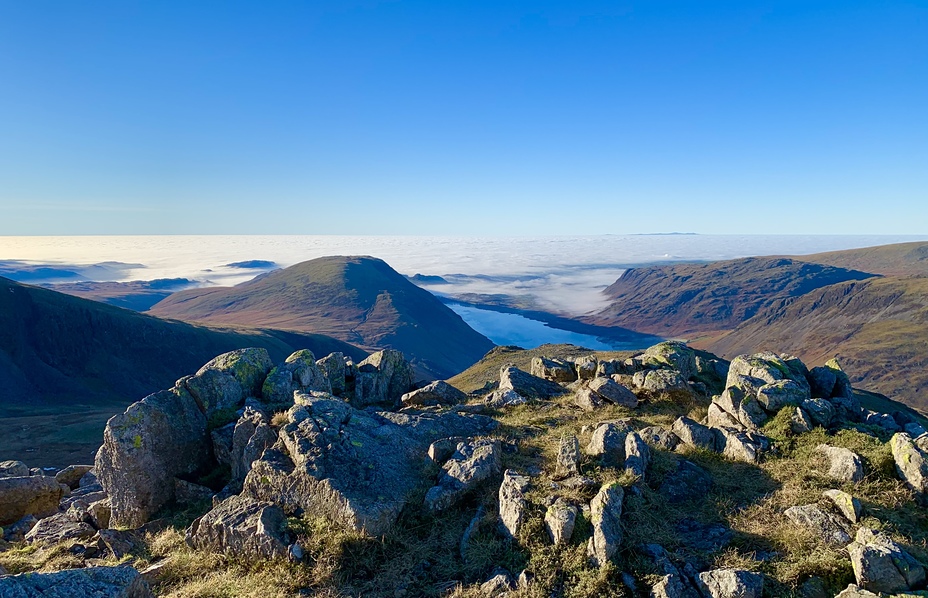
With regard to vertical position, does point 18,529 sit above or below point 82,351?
above

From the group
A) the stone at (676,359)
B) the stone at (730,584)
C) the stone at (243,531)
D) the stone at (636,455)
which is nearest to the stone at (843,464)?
the stone at (636,455)

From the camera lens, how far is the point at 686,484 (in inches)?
511

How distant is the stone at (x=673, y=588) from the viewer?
9.16 m

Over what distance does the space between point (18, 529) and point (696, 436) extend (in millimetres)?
22901

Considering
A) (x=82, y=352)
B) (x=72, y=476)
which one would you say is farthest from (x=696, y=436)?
(x=82, y=352)

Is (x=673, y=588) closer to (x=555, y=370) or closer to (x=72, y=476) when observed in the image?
(x=555, y=370)

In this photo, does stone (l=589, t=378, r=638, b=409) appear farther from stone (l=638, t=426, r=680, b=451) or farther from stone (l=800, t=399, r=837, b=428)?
stone (l=800, t=399, r=837, b=428)

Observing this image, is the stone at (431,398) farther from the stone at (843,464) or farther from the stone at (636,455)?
the stone at (843,464)

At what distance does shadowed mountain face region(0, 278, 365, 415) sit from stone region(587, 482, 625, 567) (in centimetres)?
12414

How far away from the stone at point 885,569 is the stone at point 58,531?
63.6ft

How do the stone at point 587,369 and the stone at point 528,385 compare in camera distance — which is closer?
the stone at point 528,385

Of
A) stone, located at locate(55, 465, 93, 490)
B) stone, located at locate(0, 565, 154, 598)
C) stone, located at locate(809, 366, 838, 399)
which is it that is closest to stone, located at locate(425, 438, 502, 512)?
stone, located at locate(0, 565, 154, 598)

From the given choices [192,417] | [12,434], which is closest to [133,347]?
[12,434]

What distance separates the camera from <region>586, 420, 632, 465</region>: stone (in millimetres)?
13793
